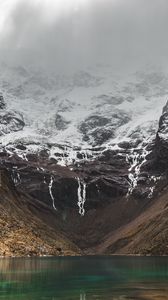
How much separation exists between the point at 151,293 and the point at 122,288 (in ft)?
32.5

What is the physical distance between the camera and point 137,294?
80.2 metres

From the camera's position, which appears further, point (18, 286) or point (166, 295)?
point (18, 286)

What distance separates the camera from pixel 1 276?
383 feet

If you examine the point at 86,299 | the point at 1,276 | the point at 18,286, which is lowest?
the point at 86,299

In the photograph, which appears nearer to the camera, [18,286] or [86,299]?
[86,299]

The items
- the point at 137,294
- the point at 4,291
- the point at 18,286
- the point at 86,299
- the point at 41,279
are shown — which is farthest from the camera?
the point at 41,279

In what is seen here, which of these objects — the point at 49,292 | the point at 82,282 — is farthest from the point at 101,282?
the point at 49,292

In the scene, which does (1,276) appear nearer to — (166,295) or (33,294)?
(33,294)

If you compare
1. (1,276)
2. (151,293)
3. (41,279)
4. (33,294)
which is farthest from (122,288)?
(1,276)

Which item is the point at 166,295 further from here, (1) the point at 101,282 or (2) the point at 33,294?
(1) the point at 101,282

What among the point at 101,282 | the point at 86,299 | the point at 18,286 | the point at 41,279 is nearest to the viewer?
the point at 86,299

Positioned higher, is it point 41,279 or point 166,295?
point 41,279

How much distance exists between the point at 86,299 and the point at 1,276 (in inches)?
1805

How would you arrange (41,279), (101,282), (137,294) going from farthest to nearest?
(41,279) < (101,282) < (137,294)
